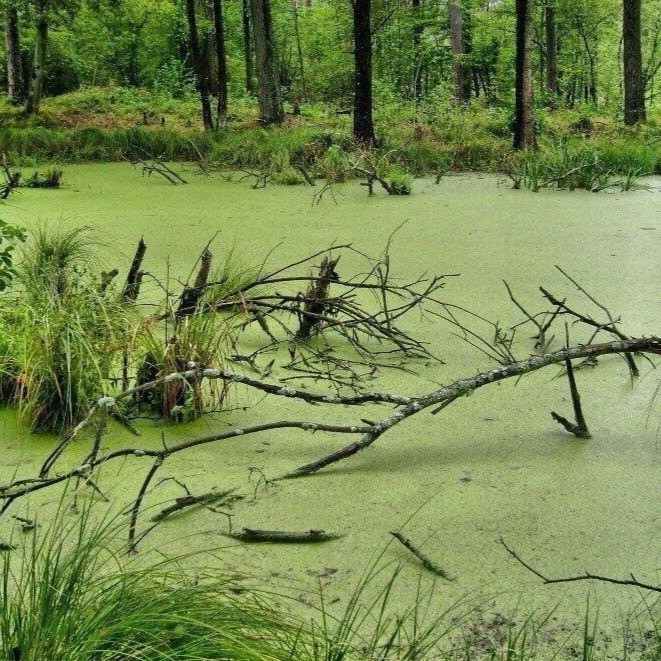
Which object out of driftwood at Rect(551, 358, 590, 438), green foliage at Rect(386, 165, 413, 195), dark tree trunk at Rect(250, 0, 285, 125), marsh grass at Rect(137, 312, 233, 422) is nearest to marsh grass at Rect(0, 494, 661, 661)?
driftwood at Rect(551, 358, 590, 438)

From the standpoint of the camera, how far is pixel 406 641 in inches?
59.7

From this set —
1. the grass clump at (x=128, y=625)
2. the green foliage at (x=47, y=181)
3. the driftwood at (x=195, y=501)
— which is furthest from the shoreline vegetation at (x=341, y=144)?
the grass clump at (x=128, y=625)

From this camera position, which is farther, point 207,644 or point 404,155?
point 404,155

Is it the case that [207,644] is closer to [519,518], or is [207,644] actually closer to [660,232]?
[519,518]

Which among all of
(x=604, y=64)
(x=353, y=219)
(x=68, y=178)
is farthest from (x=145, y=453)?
(x=604, y=64)

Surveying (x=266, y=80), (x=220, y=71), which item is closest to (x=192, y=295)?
(x=266, y=80)

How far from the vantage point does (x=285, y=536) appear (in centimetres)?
185

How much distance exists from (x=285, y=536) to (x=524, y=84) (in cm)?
697

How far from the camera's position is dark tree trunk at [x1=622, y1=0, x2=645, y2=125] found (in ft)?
32.5

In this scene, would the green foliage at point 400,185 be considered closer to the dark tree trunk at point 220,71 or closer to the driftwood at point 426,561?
the driftwood at point 426,561

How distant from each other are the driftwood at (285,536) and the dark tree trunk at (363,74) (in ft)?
21.8

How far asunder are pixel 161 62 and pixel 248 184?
10590 millimetres

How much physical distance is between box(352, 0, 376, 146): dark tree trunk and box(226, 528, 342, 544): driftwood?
6653 mm

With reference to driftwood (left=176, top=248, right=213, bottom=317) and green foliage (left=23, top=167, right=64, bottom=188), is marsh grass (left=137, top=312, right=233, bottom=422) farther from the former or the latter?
green foliage (left=23, top=167, right=64, bottom=188)
